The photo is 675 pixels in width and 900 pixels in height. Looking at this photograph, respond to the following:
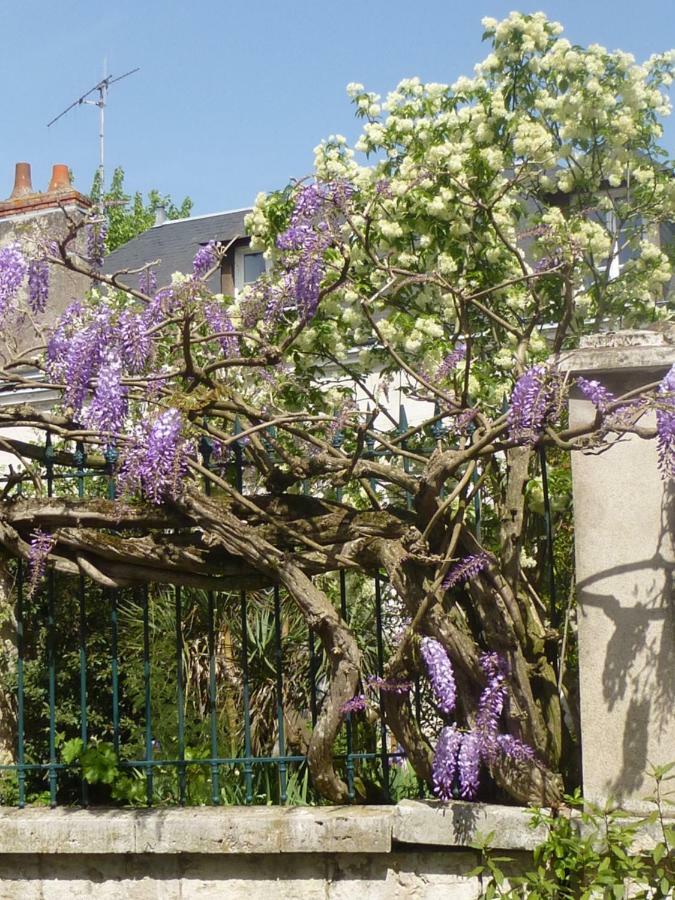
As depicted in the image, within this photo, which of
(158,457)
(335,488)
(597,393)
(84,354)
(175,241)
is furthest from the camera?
(175,241)

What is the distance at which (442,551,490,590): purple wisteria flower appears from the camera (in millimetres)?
4340

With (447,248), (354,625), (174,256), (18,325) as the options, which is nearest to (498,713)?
(18,325)

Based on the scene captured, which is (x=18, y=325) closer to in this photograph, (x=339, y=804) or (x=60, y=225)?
(x=339, y=804)

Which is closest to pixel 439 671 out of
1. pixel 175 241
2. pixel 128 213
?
pixel 175 241

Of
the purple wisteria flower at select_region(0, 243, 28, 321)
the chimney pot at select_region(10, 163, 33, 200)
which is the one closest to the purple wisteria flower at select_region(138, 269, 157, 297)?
the purple wisteria flower at select_region(0, 243, 28, 321)

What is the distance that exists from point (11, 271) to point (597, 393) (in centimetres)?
239

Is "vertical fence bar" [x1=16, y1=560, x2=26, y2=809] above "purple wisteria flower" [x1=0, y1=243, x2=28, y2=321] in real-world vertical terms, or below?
below

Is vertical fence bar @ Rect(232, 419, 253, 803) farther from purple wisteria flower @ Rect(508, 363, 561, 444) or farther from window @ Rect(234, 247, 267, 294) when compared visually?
window @ Rect(234, 247, 267, 294)

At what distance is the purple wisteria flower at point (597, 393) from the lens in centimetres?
419

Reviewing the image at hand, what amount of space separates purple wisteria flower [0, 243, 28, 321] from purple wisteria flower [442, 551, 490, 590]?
2064 millimetres

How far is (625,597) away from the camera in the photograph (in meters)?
4.29

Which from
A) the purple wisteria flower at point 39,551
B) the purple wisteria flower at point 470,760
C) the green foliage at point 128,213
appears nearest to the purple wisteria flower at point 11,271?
the purple wisteria flower at point 39,551

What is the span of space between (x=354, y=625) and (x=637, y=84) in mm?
4348

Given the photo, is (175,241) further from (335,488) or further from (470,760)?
(470,760)
